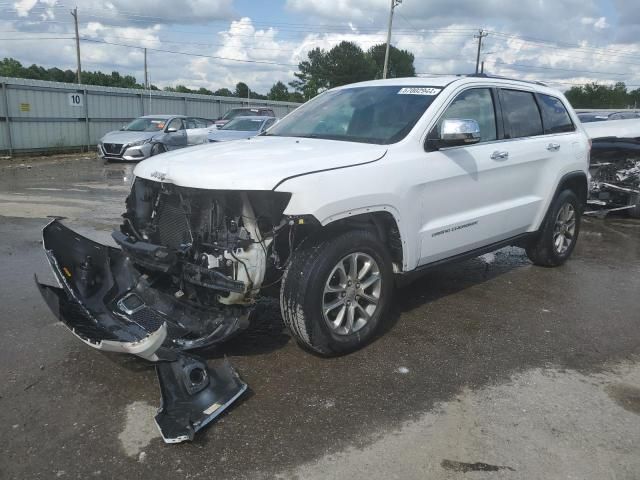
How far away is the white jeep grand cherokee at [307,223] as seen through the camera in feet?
11.6

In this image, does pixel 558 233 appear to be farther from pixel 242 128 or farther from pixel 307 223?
pixel 242 128

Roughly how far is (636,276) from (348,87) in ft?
13.0

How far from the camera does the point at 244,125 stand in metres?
15.8

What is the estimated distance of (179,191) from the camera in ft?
12.2

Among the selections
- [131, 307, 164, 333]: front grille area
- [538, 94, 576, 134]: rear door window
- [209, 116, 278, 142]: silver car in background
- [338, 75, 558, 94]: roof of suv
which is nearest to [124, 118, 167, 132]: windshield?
[209, 116, 278, 142]: silver car in background

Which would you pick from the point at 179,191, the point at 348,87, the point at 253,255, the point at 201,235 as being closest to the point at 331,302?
the point at 253,255

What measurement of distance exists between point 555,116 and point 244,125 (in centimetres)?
1101

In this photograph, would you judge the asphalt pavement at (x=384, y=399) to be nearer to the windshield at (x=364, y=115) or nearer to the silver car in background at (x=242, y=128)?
the windshield at (x=364, y=115)

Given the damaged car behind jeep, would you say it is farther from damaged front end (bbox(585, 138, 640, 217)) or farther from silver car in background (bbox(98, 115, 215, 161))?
silver car in background (bbox(98, 115, 215, 161))

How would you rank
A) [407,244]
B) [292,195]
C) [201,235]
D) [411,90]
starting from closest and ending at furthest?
[292,195]
[201,235]
[407,244]
[411,90]

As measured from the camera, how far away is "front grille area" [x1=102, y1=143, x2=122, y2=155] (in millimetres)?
17391

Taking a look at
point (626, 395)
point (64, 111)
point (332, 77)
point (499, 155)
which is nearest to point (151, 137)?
point (64, 111)

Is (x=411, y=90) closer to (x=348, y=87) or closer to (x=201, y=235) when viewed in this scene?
(x=348, y=87)

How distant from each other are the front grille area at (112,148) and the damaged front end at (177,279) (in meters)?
14.2
